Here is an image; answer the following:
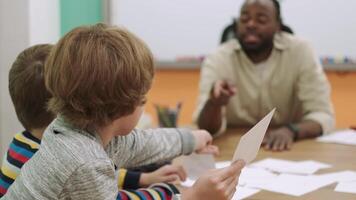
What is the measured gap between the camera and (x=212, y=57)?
263cm

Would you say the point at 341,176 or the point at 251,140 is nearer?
the point at 251,140

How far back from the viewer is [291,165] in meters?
1.69

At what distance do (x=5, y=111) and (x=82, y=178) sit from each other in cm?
101

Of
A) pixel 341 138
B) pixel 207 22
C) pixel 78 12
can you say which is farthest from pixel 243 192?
pixel 207 22

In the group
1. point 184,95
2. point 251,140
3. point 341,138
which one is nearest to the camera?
point 251,140

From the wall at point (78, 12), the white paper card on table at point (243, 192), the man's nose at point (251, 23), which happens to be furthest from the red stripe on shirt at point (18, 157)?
the man's nose at point (251, 23)

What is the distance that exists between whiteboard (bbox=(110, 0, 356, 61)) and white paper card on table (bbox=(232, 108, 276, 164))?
2269mm

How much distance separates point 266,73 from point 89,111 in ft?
5.67

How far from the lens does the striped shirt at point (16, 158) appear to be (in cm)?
120

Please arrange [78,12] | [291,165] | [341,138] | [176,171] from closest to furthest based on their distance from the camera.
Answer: [176,171] < [291,165] < [341,138] < [78,12]

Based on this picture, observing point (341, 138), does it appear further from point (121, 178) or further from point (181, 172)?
point (121, 178)

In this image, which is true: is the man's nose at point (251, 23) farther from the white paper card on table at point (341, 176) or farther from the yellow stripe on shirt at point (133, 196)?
the yellow stripe on shirt at point (133, 196)

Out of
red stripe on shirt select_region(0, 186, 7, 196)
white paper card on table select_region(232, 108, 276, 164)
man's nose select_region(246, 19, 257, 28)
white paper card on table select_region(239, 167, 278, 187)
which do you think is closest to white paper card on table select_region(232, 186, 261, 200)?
white paper card on table select_region(239, 167, 278, 187)

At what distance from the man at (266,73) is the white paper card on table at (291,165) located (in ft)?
2.18
